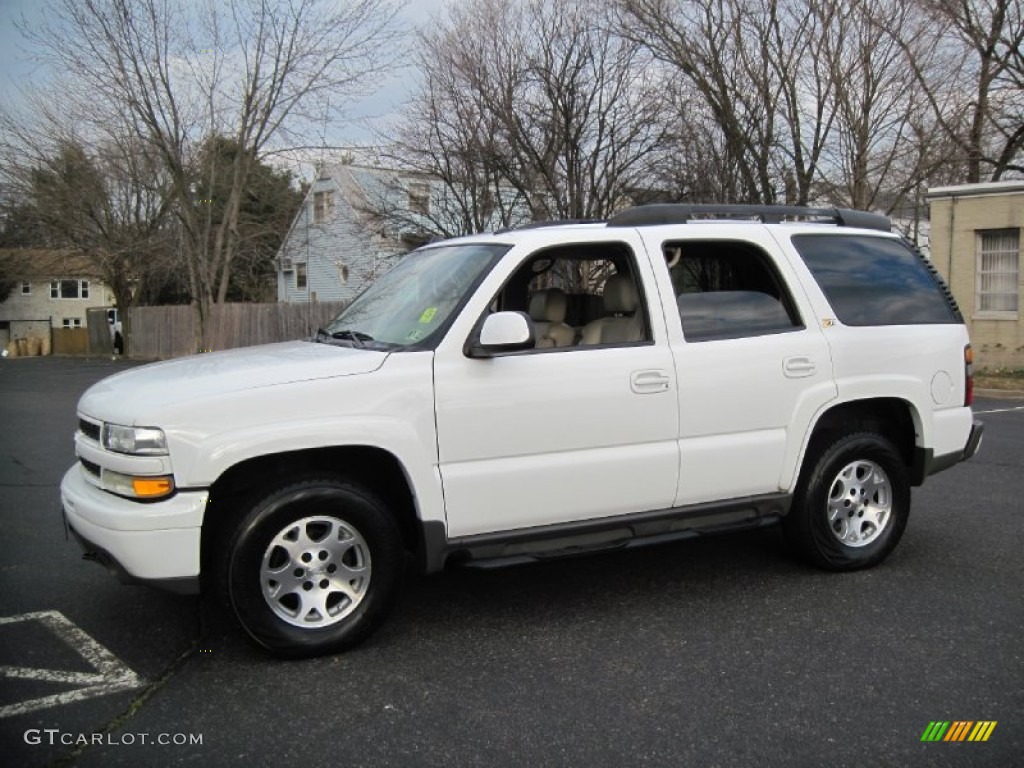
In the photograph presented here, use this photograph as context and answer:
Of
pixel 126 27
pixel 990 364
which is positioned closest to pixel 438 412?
pixel 990 364

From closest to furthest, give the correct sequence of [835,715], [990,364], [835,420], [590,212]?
1. [835,715]
2. [835,420]
3. [990,364]
4. [590,212]

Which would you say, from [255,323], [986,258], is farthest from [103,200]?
[986,258]

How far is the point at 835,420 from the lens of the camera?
493cm

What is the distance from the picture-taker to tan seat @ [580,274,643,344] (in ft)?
14.8

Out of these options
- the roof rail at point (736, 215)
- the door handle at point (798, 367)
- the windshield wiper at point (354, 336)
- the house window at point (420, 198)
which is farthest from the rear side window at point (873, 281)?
the house window at point (420, 198)

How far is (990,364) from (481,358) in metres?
17.2

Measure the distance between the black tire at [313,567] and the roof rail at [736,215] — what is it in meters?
2.00

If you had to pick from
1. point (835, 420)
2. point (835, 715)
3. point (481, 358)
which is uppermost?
point (481, 358)

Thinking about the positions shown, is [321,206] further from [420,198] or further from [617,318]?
[617,318]

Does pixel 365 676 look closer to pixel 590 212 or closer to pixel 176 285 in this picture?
pixel 590 212

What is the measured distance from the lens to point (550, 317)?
509cm

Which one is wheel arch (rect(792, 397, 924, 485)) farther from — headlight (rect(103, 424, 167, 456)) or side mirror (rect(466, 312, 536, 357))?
headlight (rect(103, 424, 167, 456))

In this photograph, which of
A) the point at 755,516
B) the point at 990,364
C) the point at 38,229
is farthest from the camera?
the point at 38,229

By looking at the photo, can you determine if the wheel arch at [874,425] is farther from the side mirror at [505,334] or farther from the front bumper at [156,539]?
the front bumper at [156,539]
